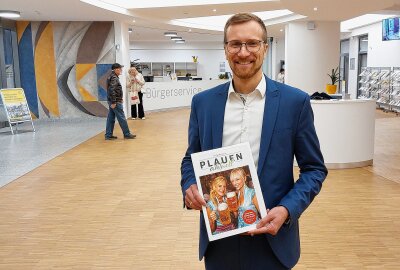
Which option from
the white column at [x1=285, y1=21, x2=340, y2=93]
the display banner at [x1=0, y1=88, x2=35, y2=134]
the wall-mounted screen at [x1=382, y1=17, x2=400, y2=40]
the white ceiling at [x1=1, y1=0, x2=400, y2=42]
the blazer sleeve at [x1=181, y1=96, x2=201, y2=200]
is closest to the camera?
the blazer sleeve at [x1=181, y1=96, x2=201, y2=200]

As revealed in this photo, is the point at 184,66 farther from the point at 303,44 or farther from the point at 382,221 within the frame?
the point at 382,221

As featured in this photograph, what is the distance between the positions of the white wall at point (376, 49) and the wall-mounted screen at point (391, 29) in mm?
415

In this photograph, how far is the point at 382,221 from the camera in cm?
429

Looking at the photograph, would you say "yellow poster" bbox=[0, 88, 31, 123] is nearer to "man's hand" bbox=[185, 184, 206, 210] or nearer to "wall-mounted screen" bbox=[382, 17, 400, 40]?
"man's hand" bbox=[185, 184, 206, 210]

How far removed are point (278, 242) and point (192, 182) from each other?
39 centimetres

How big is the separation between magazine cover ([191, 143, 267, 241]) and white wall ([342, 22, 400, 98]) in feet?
52.6

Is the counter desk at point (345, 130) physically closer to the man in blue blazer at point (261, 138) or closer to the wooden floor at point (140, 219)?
the wooden floor at point (140, 219)

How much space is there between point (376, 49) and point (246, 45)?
17.6 metres

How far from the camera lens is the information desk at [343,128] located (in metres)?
6.39

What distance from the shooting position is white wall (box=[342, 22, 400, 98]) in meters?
15.7

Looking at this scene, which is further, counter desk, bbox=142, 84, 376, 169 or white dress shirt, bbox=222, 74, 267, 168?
counter desk, bbox=142, 84, 376, 169

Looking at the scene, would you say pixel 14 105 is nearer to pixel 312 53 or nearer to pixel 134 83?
pixel 134 83

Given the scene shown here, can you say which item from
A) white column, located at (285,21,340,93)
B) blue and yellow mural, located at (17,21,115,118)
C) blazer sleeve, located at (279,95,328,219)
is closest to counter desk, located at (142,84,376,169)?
blazer sleeve, located at (279,95,328,219)

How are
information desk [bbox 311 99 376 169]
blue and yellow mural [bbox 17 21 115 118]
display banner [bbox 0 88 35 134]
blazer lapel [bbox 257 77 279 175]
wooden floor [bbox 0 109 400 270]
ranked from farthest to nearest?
blue and yellow mural [bbox 17 21 115 118] < display banner [bbox 0 88 35 134] < information desk [bbox 311 99 376 169] < wooden floor [bbox 0 109 400 270] < blazer lapel [bbox 257 77 279 175]
